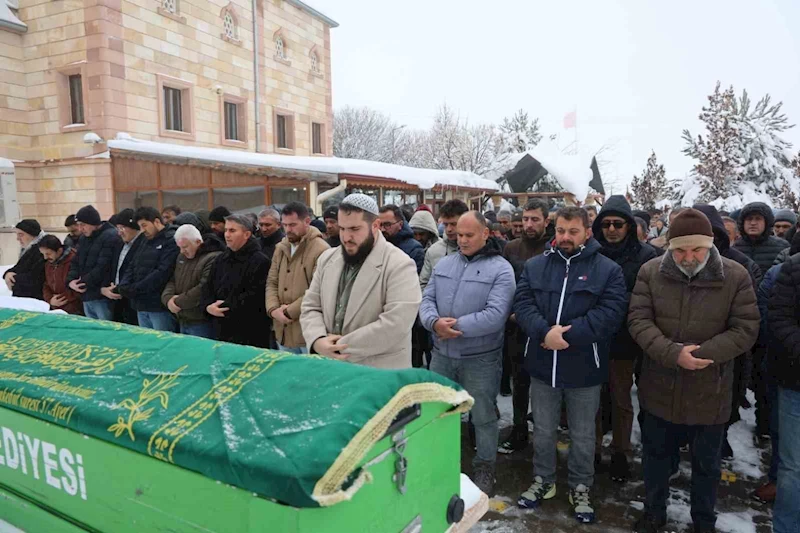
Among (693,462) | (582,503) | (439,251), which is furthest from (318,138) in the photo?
(693,462)

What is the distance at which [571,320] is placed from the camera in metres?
3.40

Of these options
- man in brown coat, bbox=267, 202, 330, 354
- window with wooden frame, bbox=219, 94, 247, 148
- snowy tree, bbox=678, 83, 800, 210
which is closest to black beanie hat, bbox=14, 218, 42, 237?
man in brown coat, bbox=267, 202, 330, 354

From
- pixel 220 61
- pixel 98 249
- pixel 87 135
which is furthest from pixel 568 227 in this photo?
pixel 220 61

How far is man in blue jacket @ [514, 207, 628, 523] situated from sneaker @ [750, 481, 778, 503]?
47.0 inches

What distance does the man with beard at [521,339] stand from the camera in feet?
15.0

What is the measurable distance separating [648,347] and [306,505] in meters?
2.47

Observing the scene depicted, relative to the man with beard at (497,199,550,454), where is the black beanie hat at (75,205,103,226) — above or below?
above

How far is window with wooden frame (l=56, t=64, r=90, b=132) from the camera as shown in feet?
51.9

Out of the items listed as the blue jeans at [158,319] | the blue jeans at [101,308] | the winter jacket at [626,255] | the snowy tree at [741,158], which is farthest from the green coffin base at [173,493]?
the snowy tree at [741,158]

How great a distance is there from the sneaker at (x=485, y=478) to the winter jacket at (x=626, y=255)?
1286 millimetres

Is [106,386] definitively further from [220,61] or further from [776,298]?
[220,61]

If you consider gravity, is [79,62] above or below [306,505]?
above

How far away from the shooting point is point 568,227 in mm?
3457

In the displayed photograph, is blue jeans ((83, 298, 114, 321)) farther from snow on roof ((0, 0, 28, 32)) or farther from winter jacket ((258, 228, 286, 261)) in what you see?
snow on roof ((0, 0, 28, 32))
